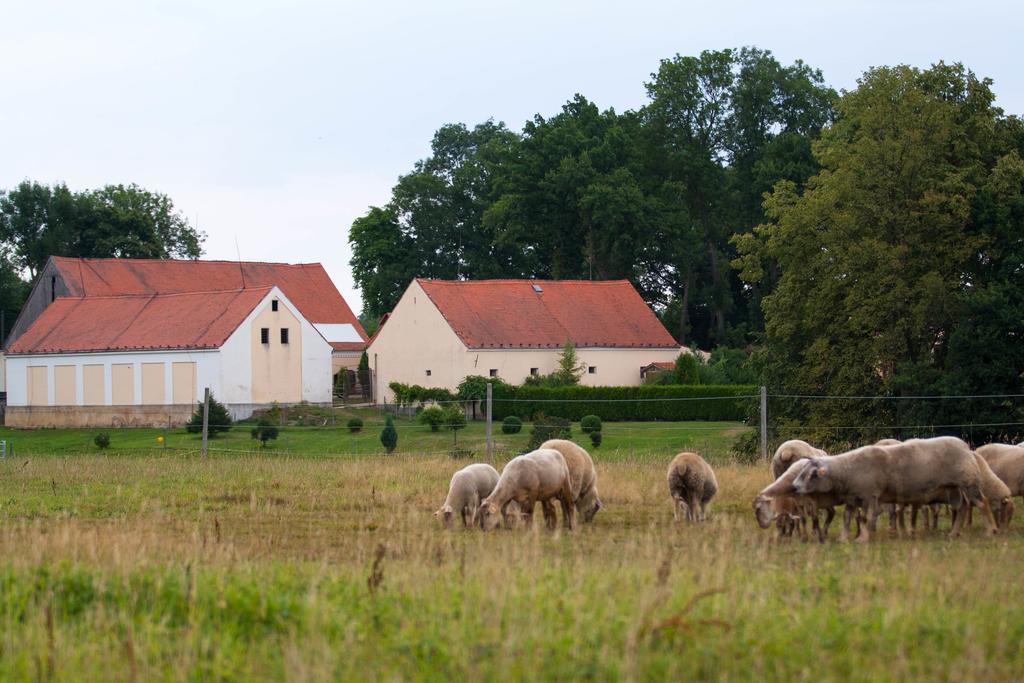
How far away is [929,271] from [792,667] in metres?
27.7

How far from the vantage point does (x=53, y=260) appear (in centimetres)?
6669

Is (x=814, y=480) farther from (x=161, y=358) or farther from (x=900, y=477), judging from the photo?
(x=161, y=358)

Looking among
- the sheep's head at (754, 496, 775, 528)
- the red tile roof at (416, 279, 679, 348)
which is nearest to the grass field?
the sheep's head at (754, 496, 775, 528)

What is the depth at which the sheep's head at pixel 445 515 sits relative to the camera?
17436mm

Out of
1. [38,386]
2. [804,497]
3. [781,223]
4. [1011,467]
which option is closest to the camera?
[804,497]

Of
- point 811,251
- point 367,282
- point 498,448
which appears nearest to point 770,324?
point 811,251

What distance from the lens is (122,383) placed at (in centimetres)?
5422

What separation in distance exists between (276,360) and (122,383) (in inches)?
242

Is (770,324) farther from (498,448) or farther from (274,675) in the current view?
(274,675)

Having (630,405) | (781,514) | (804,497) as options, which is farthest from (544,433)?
(781,514)

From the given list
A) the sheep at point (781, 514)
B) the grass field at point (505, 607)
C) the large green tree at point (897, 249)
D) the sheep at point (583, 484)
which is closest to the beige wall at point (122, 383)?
the large green tree at point (897, 249)

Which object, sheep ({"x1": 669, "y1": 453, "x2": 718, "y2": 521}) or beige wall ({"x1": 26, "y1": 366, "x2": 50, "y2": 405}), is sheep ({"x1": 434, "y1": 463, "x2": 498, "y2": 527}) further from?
beige wall ({"x1": 26, "y1": 366, "x2": 50, "y2": 405})

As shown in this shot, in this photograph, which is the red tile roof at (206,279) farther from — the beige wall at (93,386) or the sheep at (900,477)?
the sheep at (900,477)

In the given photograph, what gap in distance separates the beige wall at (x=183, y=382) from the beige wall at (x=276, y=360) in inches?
95.1
